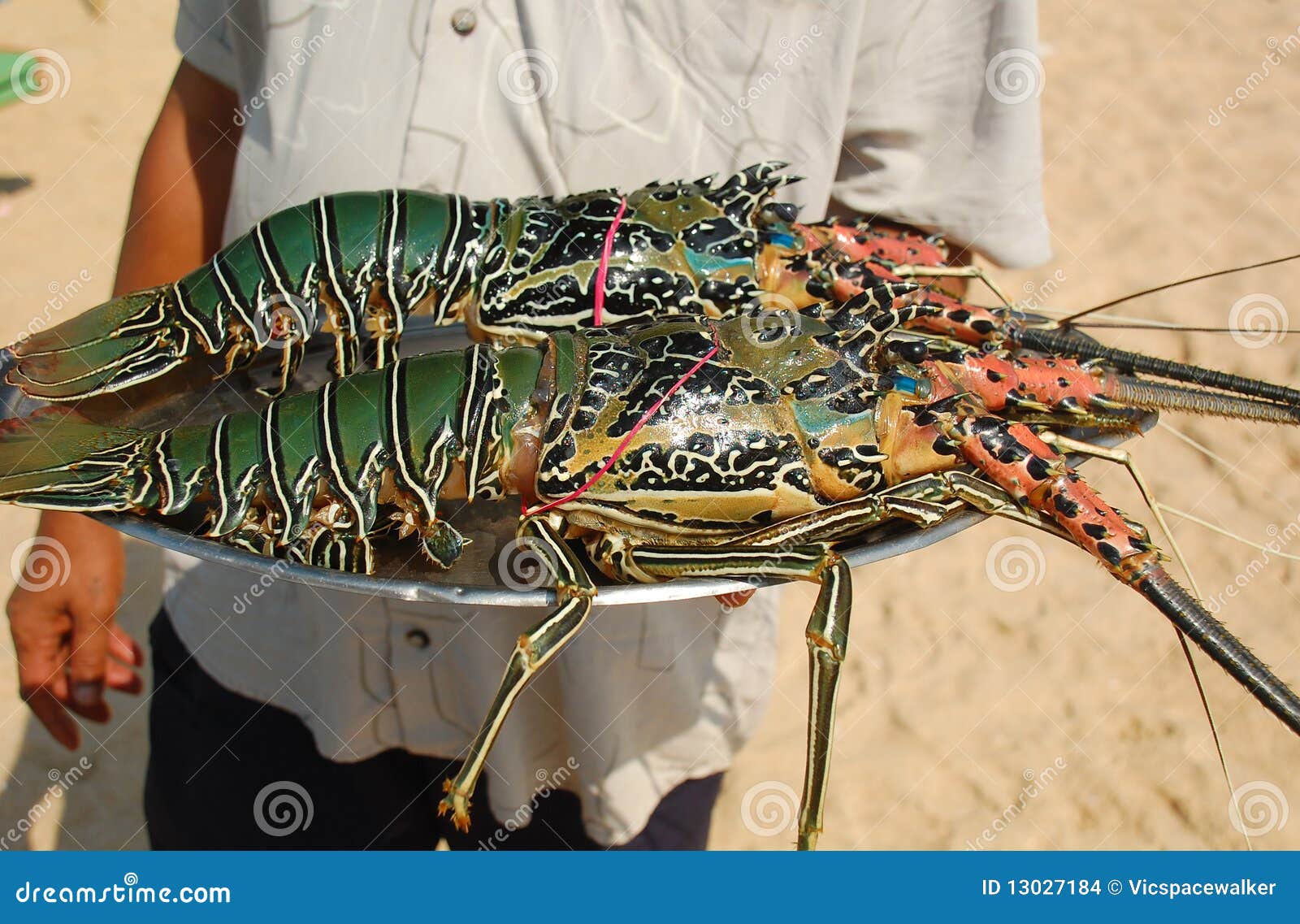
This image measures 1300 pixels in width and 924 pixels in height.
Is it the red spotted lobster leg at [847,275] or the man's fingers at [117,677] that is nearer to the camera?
the red spotted lobster leg at [847,275]

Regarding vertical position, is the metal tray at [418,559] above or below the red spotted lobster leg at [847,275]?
below

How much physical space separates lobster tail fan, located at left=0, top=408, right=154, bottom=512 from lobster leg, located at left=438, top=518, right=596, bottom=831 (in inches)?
32.5

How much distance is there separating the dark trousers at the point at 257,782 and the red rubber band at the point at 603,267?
1264 millimetres

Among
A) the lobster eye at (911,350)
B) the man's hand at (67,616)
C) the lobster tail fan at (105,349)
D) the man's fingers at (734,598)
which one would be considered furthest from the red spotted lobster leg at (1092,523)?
the man's hand at (67,616)

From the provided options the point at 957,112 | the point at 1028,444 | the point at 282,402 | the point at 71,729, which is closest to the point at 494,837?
the point at 71,729

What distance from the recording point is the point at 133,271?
2609 mm

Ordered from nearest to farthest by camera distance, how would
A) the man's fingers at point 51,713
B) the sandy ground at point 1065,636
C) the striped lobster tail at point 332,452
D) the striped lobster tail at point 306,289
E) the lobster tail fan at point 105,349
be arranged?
1. the striped lobster tail at point 332,452
2. the lobster tail fan at point 105,349
3. the striped lobster tail at point 306,289
4. the man's fingers at point 51,713
5. the sandy ground at point 1065,636

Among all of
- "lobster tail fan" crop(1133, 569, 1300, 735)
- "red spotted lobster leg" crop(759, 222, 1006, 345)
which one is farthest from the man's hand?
"lobster tail fan" crop(1133, 569, 1300, 735)

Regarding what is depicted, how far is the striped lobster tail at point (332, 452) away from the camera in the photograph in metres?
2.04

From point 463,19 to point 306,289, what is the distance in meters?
0.70

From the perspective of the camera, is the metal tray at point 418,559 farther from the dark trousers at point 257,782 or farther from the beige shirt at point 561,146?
the dark trousers at point 257,782

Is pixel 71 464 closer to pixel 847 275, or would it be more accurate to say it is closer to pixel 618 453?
pixel 618 453

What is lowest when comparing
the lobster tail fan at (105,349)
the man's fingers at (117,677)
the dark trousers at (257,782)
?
the dark trousers at (257,782)

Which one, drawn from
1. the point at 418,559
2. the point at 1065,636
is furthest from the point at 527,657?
the point at 1065,636
